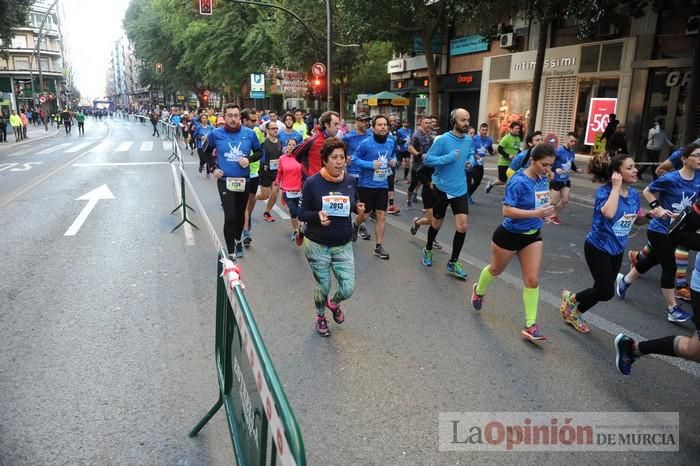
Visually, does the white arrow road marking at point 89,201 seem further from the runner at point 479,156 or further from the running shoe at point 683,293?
the running shoe at point 683,293

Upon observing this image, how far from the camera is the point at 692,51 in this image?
15.5 metres

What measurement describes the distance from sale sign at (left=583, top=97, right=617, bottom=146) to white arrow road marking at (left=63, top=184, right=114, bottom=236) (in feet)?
54.5

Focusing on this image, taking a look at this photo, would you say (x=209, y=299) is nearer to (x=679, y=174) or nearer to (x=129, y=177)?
(x=679, y=174)

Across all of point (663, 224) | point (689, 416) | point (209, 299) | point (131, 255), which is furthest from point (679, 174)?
point (131, 255)

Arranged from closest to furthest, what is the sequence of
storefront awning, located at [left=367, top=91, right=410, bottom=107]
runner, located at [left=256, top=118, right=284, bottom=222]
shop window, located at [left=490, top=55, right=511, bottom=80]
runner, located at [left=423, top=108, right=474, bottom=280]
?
runner, located at [left=423, top=108, right=474, bottom=280] < runner, located at [left=256, top=118, right=284, bottom=222] < shop window, located at [left=490, top=55, right=511, bottom=80] < storefront awning, located at [left=367, top=91, right=410, bottom=107]

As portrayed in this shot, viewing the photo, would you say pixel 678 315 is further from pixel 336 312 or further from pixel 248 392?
pixel 248 392

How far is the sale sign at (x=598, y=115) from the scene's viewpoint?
18484 mm

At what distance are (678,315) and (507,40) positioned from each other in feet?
67.2

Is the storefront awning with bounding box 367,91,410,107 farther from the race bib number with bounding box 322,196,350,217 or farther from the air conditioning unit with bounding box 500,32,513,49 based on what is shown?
the race bib number with bounding box 322,196,350,217

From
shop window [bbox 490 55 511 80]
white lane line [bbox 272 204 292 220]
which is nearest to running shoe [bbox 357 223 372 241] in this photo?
white lane line [bbox 272 204 292 220]

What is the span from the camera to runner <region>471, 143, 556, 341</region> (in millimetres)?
4285

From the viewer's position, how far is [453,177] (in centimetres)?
628

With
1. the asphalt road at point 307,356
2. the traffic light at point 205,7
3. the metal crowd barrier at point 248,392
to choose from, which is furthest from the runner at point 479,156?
the traffic light at point 205,7

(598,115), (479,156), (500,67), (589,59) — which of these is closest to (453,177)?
(479,156)
